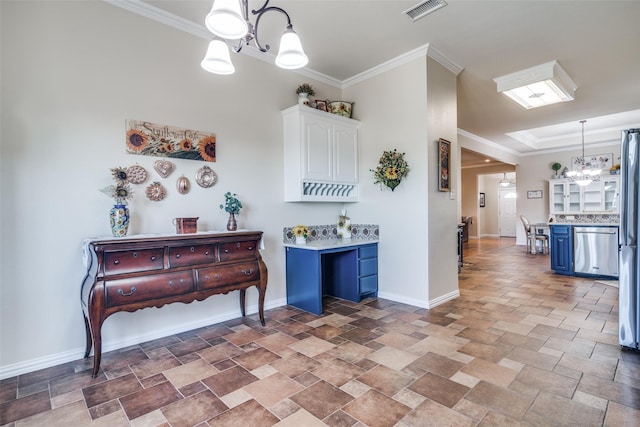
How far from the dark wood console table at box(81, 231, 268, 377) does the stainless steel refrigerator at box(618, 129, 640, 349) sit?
321cm

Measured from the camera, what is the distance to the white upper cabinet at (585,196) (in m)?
8.22

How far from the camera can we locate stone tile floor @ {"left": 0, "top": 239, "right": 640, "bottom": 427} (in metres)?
1.88

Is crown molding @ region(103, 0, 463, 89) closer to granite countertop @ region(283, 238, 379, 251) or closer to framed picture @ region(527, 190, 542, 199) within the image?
granite countertop @ region(283, 238, 379, 251)

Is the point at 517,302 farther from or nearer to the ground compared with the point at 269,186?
nearer to the ground

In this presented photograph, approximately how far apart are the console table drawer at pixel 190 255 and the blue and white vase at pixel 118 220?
39cm

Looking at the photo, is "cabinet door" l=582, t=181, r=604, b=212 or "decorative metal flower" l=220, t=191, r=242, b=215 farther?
"cabinet door" l=582, t=181, r=604, b=212

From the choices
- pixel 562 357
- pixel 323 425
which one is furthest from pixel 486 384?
pixel 323 425

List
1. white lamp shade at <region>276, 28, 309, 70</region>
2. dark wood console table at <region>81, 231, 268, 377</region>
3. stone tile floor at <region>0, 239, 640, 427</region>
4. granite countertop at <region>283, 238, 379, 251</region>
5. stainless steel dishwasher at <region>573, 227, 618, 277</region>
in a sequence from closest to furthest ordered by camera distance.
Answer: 1. stone tile floor at <region>0, 239, 640, 427</region>
2. white lamp shade at <region>276, 28, 309, 70</region>
3. dark wood console table at <region>81, 231, 268, 377</region>
4. granite countertop at <region>283, 238, 379, 251</region>
5. stainless steel dishwasher at <region>573, 227, 618, 277</region>

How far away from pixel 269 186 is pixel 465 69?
308cm

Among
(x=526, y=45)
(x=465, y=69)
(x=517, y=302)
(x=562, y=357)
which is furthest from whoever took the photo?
(x=465, y=69)

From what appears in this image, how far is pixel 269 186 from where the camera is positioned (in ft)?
12.9

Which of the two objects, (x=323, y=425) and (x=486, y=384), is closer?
(x=323, y=425)

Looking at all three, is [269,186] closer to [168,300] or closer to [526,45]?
[168,300]

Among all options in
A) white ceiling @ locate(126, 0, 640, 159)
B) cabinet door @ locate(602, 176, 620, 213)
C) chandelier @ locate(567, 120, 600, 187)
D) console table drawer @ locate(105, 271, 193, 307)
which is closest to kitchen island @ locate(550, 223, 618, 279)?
white ceiling @ locate(126, 0, 640, 159)
